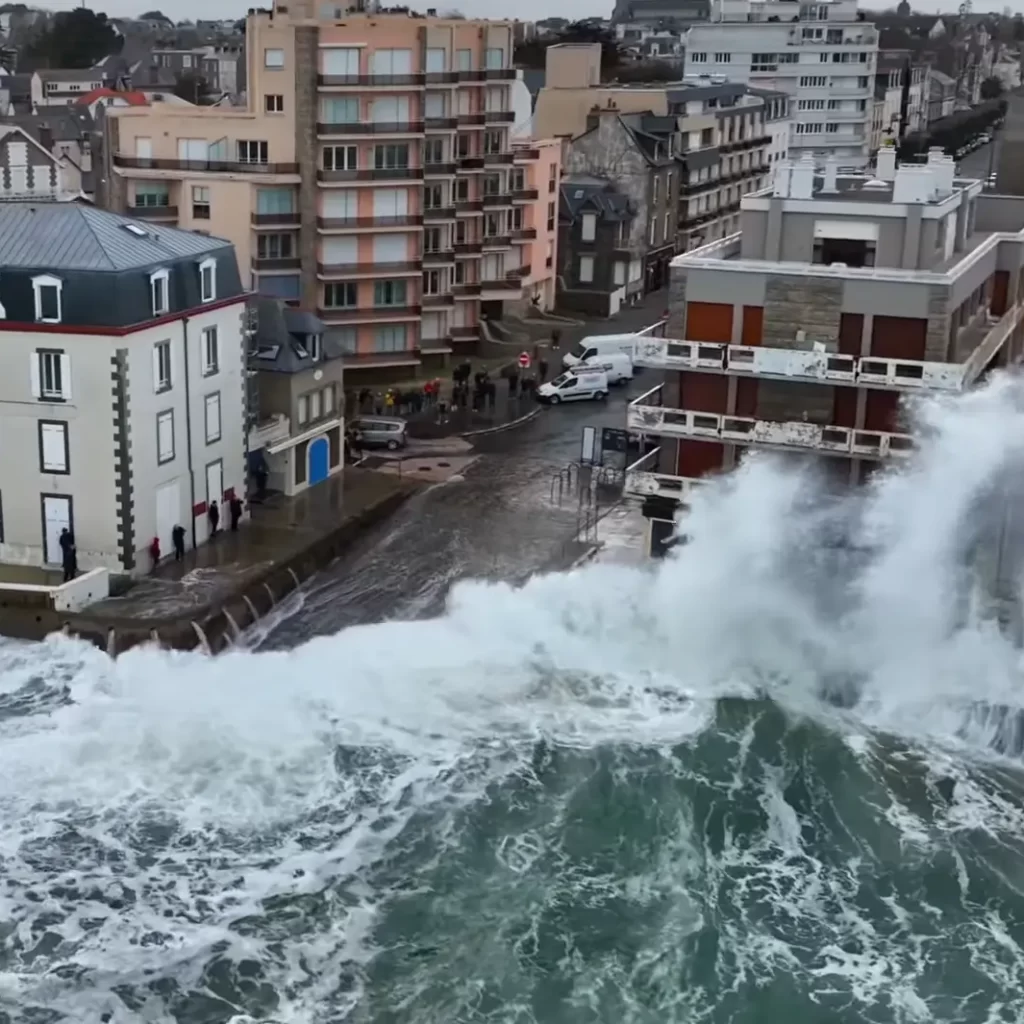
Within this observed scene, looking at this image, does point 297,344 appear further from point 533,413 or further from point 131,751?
point 131,751

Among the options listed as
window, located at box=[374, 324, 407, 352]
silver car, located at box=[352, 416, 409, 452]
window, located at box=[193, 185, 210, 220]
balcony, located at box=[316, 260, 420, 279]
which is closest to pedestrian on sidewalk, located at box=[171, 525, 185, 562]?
silver car, located at box=[352, 416, 409, 452]

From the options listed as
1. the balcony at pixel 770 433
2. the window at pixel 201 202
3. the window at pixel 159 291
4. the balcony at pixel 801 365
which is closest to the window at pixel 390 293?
the window at pixel 201 202

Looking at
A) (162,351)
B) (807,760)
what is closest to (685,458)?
(807,760)

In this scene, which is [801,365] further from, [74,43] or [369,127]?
[74,43]

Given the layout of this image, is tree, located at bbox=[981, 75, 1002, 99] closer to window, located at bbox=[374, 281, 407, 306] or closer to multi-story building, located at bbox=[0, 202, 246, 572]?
window, located at bbox=[374, 281, 407, 306]

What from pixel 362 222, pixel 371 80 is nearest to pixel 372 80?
pixel 371 80
